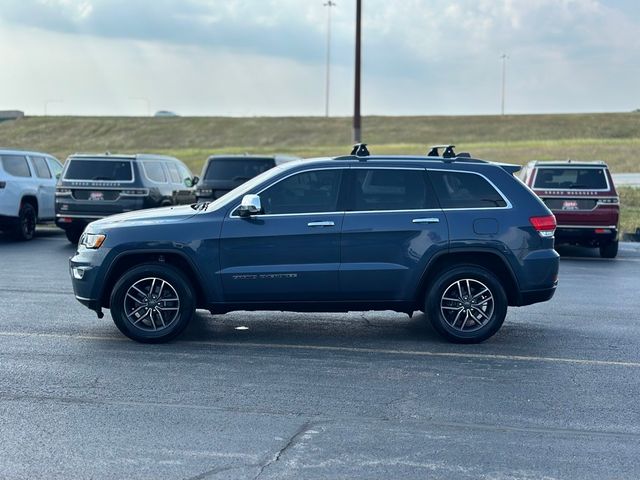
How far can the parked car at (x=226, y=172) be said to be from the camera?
1894cm

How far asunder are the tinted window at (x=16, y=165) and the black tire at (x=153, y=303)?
1052 cm

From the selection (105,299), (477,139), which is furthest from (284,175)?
(477,139)

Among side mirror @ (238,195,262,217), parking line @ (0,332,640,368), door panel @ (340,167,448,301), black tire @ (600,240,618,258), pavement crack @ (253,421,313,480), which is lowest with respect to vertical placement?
pavement crack @ (253,421,313,480)

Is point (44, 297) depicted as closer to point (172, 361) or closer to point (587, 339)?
point (172, 361)

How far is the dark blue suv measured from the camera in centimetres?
832

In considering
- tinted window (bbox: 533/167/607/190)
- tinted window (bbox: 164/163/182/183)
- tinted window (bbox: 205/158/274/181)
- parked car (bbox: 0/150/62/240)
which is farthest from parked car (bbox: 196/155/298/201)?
tinted window (bbox: 533/167/607/190)

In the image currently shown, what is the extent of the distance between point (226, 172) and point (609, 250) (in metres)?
8.01

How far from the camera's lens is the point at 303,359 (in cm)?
783

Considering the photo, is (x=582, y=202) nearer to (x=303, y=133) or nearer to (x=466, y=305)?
(x=466, y=305)

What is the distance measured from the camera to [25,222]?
59.5 ft

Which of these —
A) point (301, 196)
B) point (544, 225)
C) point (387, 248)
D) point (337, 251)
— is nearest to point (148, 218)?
point (301, 196)

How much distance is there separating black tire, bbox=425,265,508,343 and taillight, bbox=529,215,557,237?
0.62 m

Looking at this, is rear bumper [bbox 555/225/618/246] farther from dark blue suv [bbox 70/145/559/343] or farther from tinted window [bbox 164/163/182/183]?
tinted window [bbox 164/163/182/183]

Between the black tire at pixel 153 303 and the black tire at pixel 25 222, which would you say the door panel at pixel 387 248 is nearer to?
the black tire at pixel 153 303
